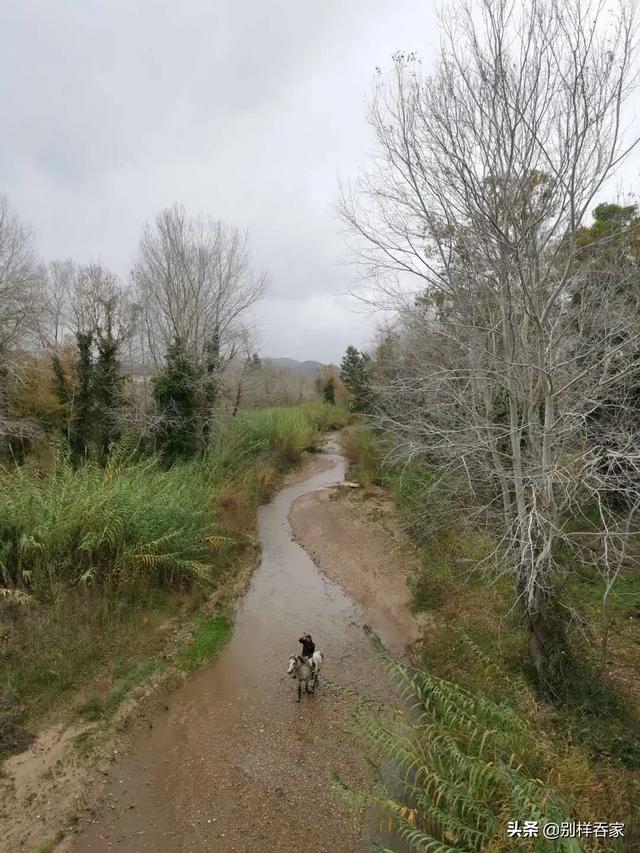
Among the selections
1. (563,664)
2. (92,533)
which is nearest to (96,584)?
(92,533)

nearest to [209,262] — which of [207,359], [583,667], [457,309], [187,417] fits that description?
[207,359]

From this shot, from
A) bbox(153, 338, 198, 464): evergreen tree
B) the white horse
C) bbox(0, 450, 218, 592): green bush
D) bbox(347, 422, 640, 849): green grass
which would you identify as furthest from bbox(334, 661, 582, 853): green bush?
bbox(153, 338, 198, 464): evergreen tree

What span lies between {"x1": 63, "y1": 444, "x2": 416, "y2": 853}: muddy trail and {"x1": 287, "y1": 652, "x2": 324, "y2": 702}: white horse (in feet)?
0.51

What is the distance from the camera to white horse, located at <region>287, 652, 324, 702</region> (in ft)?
20.6

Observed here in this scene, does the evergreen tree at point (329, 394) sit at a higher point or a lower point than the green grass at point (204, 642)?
higher

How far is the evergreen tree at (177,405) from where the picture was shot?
1548 cm

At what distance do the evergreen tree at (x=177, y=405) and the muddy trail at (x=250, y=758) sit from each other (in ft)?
27.2

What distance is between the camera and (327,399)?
40.2 meters

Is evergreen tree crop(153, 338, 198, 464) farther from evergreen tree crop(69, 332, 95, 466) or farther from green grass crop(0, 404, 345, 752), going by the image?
green grass crop(0, 404, 345, 752)

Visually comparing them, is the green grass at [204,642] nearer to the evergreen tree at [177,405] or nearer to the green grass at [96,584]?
the green grass at [96,584]

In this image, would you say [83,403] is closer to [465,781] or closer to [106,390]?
[106,390]

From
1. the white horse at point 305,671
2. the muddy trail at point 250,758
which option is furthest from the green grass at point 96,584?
the white horse at point 305,671

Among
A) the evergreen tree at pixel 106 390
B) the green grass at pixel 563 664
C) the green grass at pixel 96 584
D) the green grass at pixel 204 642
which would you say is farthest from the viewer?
the evergreen tree at pixel 106 390

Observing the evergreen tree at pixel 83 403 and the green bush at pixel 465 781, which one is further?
the evergreen tree at pixel 83 403
